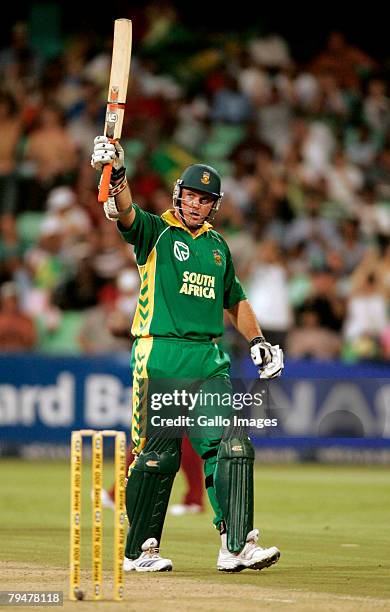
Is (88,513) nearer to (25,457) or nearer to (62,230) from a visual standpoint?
(25,457)

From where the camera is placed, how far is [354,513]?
40.4 feet

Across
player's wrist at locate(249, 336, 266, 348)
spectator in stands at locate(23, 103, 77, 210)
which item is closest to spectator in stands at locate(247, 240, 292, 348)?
spectator in stands at locate(23, 103, 77, 210)

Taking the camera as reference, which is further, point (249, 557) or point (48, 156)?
point (48, 156)

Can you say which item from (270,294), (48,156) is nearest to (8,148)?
(48,156)

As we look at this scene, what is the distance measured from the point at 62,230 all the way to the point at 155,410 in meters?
11.3

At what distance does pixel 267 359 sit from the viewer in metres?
8.16

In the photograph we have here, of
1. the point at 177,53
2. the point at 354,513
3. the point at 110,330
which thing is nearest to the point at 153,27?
the point at 177,53

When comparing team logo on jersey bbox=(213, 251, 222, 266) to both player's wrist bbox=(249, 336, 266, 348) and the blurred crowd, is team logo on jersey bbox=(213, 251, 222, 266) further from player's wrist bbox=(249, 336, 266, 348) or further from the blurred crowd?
the blurred crowd

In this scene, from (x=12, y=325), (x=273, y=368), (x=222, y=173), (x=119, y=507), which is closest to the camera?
(x=119, y=507)

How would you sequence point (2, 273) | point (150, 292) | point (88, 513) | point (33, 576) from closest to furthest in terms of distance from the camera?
point (33, 576), point (150, 292), point (88, 513), point (2, 273)

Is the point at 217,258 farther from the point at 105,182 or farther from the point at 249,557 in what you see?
the point at 249,557

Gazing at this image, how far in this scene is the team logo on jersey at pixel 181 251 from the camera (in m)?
8.24

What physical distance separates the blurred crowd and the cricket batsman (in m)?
8.10

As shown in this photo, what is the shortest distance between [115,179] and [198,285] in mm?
901
